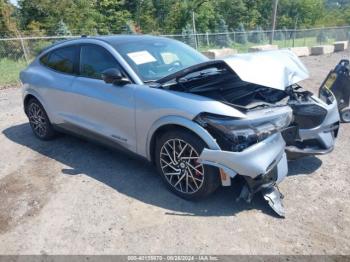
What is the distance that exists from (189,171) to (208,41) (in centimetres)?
1898

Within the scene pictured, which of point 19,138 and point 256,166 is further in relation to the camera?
point 19,138

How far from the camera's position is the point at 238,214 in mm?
3512

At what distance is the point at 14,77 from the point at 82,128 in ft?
32.1

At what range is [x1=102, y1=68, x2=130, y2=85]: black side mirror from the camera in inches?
155

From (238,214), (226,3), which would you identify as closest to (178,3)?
(226,3)

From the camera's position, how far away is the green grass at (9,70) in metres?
12.8

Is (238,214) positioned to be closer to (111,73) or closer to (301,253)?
(301,253)

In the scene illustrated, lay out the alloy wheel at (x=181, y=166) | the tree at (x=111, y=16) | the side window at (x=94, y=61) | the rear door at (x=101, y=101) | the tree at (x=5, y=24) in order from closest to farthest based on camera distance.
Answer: the alloy wheel at (x=181, y=166), the rear door at (x=101, y=101), the side window at (x=94, y=61), the tree at (x=5, y=24), the tree at (x=111, y=16)

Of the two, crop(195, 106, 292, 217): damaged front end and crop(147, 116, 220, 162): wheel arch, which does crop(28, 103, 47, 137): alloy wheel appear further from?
crop(195, 106, 292, 217): damaged front end

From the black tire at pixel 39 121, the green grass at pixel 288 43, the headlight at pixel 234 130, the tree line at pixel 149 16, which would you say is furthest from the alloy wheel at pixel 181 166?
the tree line at pixel 149 16

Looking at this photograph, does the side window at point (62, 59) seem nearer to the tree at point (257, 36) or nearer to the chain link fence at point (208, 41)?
the chain link fence at point (208, 41)

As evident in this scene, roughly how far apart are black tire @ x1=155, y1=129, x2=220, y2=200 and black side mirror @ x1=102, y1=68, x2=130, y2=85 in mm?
819

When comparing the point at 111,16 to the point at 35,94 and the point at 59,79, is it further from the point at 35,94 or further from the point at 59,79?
the point at 59,79

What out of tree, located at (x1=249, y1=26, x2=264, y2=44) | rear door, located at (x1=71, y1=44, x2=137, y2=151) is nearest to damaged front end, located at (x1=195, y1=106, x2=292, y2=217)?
rear door, located at (x1=71, y1=44, x2=137, y2=151)
